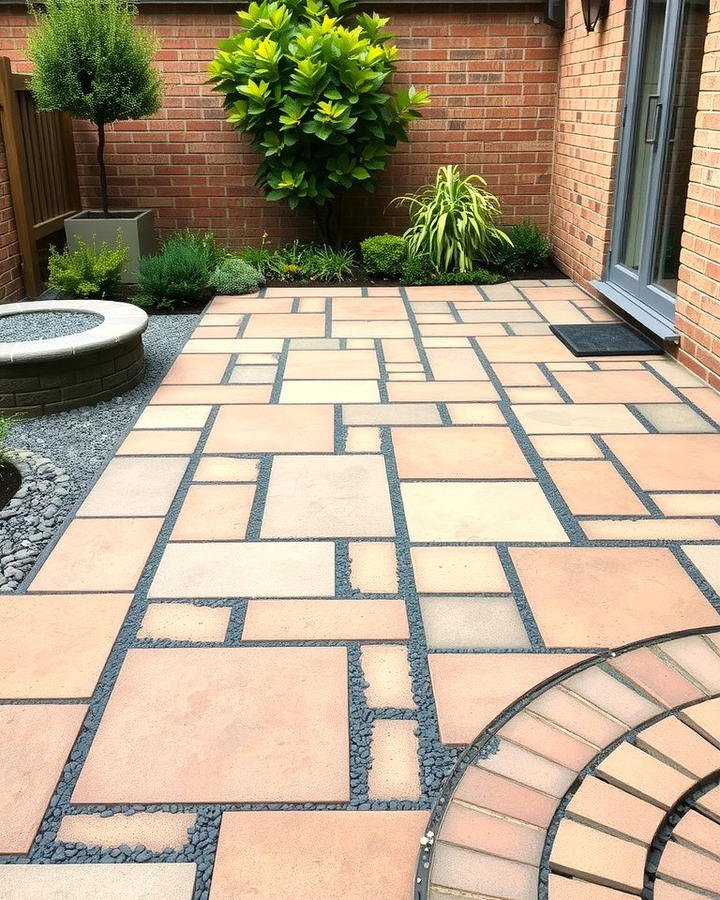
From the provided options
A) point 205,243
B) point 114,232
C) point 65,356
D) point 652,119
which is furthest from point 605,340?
point 114,232

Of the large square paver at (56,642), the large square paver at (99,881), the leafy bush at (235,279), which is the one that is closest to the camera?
the large square paver at (99,881)

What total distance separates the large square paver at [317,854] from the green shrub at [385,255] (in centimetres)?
520

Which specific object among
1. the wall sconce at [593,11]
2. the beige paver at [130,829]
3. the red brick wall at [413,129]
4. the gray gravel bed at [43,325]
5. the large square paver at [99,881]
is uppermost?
the wall sconce at [593,11]

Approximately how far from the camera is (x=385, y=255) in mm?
6301

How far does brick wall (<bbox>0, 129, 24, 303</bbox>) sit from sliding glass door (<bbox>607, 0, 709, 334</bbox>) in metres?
3.92

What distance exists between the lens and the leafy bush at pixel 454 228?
6340 millimetres

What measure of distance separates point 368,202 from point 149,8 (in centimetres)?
226

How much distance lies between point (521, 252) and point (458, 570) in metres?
4.69

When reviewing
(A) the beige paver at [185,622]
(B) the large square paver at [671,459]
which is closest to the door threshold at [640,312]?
(B) the large square paver at [671,459]

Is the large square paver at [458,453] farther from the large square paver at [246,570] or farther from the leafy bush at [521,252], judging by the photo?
the leafy bush at [521,252]

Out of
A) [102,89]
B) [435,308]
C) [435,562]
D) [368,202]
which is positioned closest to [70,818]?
[435,562]

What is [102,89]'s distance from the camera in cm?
555

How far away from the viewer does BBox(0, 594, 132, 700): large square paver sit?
1.89m

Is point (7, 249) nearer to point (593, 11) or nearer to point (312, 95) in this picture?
A: point (312, 95)
